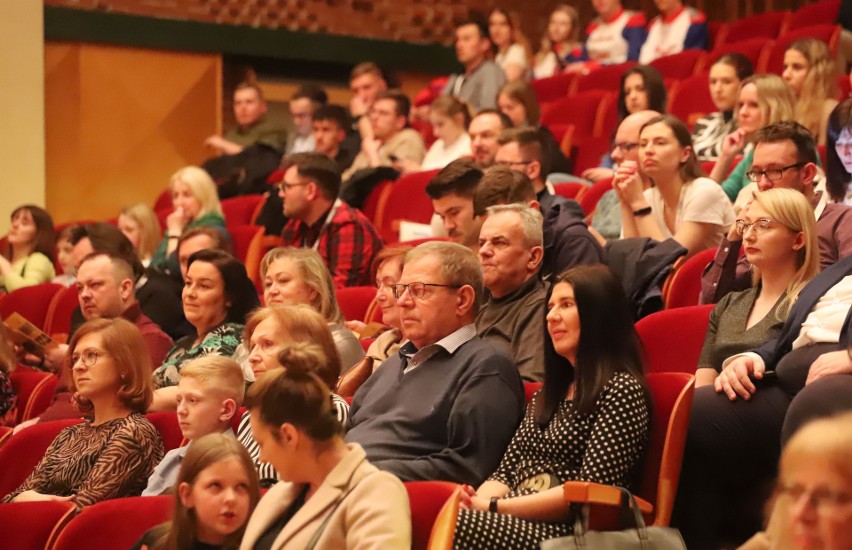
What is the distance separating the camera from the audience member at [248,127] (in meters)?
6.80

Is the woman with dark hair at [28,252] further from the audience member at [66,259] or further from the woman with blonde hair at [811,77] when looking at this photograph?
the woman with blonde hair at [811,77]

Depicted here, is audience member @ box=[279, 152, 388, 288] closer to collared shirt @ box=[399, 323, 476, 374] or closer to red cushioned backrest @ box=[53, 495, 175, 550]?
collared shirt @ box=[399, 323, 476, 374]

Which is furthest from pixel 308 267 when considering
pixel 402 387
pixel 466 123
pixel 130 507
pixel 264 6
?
pixel 264 6

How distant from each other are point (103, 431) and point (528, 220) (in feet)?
3.66

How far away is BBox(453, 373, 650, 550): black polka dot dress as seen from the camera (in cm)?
224

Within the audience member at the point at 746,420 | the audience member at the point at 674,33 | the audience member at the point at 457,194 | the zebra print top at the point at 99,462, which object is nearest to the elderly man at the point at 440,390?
the audience member at the point at 746,420

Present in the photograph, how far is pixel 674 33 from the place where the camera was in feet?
22.5

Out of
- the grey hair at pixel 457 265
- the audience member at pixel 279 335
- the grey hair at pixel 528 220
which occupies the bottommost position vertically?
the audience member at pixel 279 335

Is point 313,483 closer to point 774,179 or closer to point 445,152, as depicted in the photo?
point 774,179

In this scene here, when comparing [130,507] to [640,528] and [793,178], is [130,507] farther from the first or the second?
[793,178]

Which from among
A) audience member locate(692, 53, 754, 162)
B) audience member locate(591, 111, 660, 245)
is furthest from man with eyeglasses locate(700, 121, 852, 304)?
audience member locate(692, 53, 754, 162)

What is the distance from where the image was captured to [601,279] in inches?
Answer: 97.6

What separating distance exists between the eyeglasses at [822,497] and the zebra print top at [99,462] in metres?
1.76

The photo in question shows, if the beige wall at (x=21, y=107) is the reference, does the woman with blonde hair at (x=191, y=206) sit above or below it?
below
